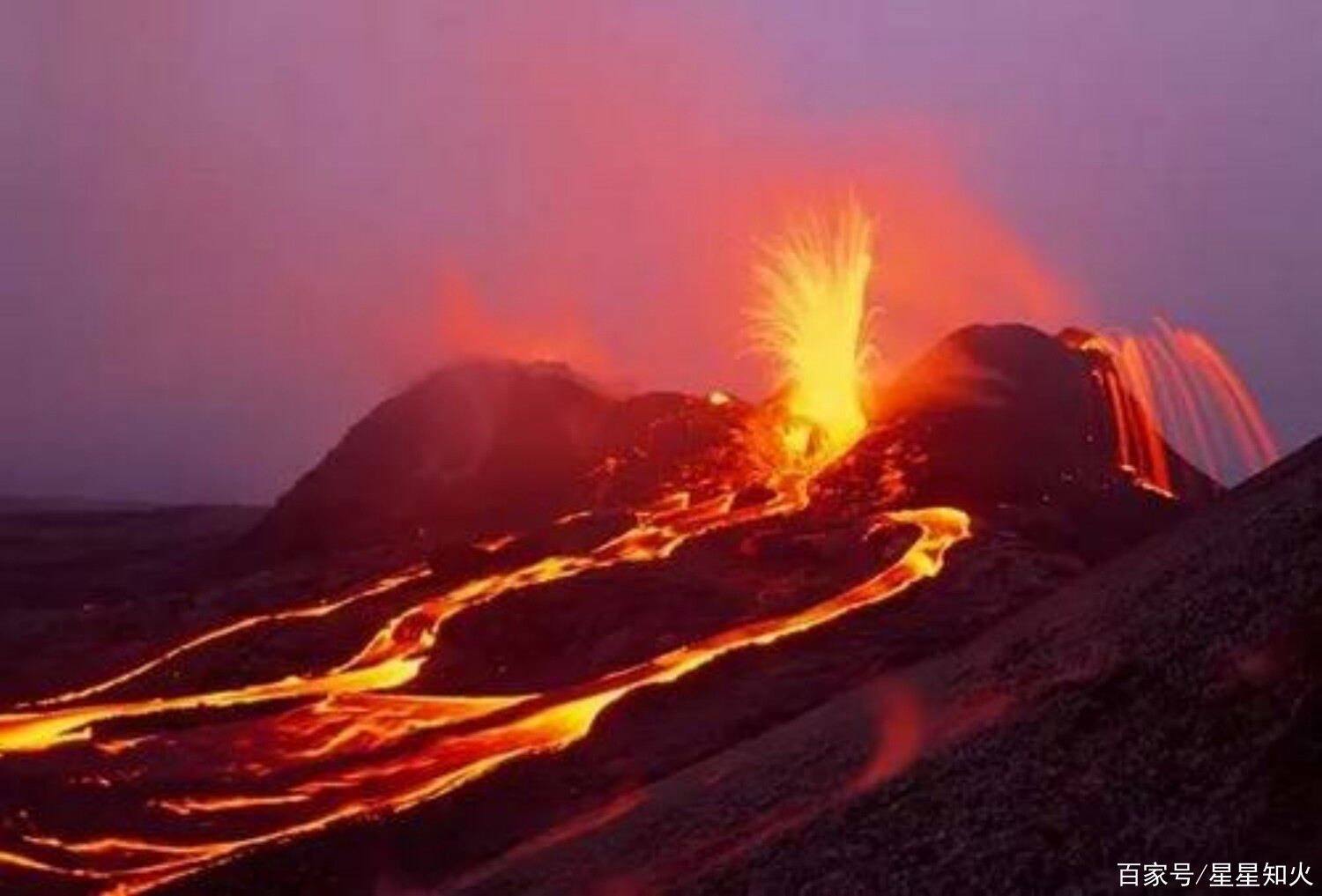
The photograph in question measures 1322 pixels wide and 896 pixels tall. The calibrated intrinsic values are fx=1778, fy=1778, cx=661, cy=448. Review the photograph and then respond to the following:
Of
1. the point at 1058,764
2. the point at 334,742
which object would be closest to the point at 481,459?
the point at 334,742

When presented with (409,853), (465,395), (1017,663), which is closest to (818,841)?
(1017,663)

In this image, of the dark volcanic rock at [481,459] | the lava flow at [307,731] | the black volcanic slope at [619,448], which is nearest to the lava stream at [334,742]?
the lava flow at [307,731]

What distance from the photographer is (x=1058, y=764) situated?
87.1 feet

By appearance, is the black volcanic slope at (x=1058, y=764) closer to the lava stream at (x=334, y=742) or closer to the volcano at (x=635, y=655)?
the volcano at (x=635, y=655)

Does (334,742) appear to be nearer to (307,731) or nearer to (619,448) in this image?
(307,731)

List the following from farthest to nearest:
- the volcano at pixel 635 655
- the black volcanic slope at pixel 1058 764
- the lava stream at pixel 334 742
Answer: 1. the lava stream at pixel 334 742
2. the volcano at pixel 635 655
3. the black volcanic slope at pixel 1058 764

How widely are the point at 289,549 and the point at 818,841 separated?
100677mm

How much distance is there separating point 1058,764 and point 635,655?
4083 cm

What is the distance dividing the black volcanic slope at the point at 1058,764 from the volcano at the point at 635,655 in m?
0.19

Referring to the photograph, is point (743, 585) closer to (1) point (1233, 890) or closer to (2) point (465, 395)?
(1) point (1233, 890)

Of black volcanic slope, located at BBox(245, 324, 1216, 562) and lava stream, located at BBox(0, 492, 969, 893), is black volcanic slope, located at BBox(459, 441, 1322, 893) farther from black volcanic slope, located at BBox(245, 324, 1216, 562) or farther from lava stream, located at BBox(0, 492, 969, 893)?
black volcanic slope, located at BBox(245, 324, 1216, 562)

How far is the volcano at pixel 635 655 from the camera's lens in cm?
3666

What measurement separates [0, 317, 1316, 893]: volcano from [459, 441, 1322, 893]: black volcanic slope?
0.19 meters

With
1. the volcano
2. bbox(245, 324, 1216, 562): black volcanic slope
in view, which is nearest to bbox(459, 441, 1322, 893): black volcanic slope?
the volcano
